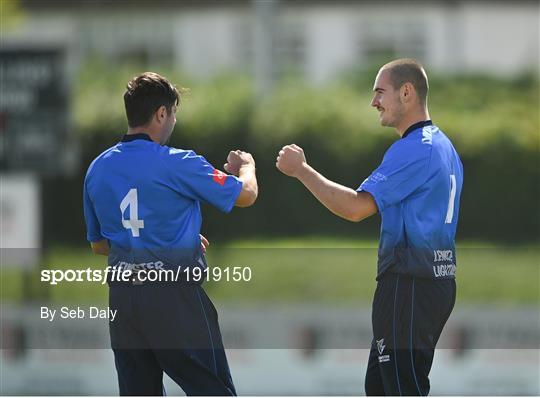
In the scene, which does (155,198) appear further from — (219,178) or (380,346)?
(380,346)

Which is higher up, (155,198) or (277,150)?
(155,198)

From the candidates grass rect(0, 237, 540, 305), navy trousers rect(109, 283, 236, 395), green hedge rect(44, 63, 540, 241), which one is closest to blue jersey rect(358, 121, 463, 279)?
navy trousers rect(109, 283, 236, 395)

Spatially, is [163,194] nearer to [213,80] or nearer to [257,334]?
[257,334]

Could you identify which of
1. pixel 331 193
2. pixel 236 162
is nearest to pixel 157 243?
pixel 236 162

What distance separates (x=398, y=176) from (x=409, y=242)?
26 centimetres

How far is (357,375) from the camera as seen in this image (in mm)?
10422

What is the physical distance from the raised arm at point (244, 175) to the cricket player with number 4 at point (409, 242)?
0.13 meters

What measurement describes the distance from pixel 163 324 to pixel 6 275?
9.22 metres

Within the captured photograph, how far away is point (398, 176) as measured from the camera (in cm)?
512

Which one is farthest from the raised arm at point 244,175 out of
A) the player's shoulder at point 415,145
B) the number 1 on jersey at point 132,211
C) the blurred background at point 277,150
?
the blurred background at point 277,150

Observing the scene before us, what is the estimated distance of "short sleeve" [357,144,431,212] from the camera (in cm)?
511

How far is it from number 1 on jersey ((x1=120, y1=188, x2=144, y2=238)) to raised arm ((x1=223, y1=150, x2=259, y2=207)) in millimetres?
380

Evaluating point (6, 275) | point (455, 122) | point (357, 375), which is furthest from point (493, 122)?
point (357, 375)

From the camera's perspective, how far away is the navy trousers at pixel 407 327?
5172mm
